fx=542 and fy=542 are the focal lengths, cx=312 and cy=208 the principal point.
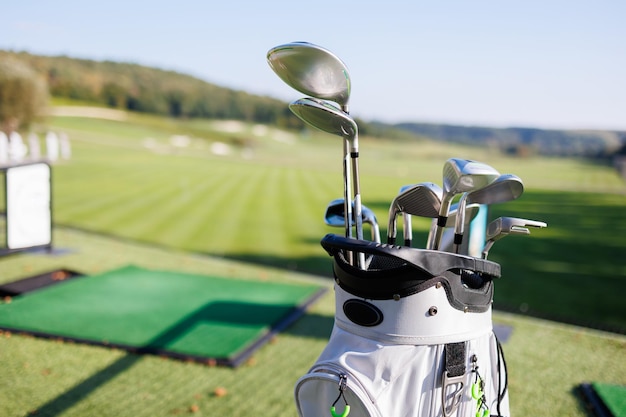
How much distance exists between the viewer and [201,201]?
11.7 metres

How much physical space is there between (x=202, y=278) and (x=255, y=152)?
35.5m

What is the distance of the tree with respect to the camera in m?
24.4

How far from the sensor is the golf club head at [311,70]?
181 centimetres

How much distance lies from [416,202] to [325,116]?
1.75 feet

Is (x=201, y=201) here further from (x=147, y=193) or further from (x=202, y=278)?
(x=202, y=278)

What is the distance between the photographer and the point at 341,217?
2312 mm

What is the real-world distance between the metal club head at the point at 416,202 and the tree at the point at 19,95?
25.4m

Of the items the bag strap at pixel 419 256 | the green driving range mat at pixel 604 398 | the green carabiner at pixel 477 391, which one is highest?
the bag strap at pixel 419 256

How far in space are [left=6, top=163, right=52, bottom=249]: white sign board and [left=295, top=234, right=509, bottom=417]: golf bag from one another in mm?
5160

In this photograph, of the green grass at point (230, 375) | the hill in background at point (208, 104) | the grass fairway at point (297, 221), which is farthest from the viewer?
the hill in background at point (208, 104)

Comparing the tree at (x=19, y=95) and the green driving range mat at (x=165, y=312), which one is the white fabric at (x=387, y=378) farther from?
the tree at (x=19, y=95)

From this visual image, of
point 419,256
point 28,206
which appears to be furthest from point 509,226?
point 28,206

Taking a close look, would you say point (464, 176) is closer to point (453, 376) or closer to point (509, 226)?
point (509, 226)

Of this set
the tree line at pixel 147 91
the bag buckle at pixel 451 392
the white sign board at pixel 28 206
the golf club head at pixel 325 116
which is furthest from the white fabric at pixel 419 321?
the tree line at pixel 147 91
